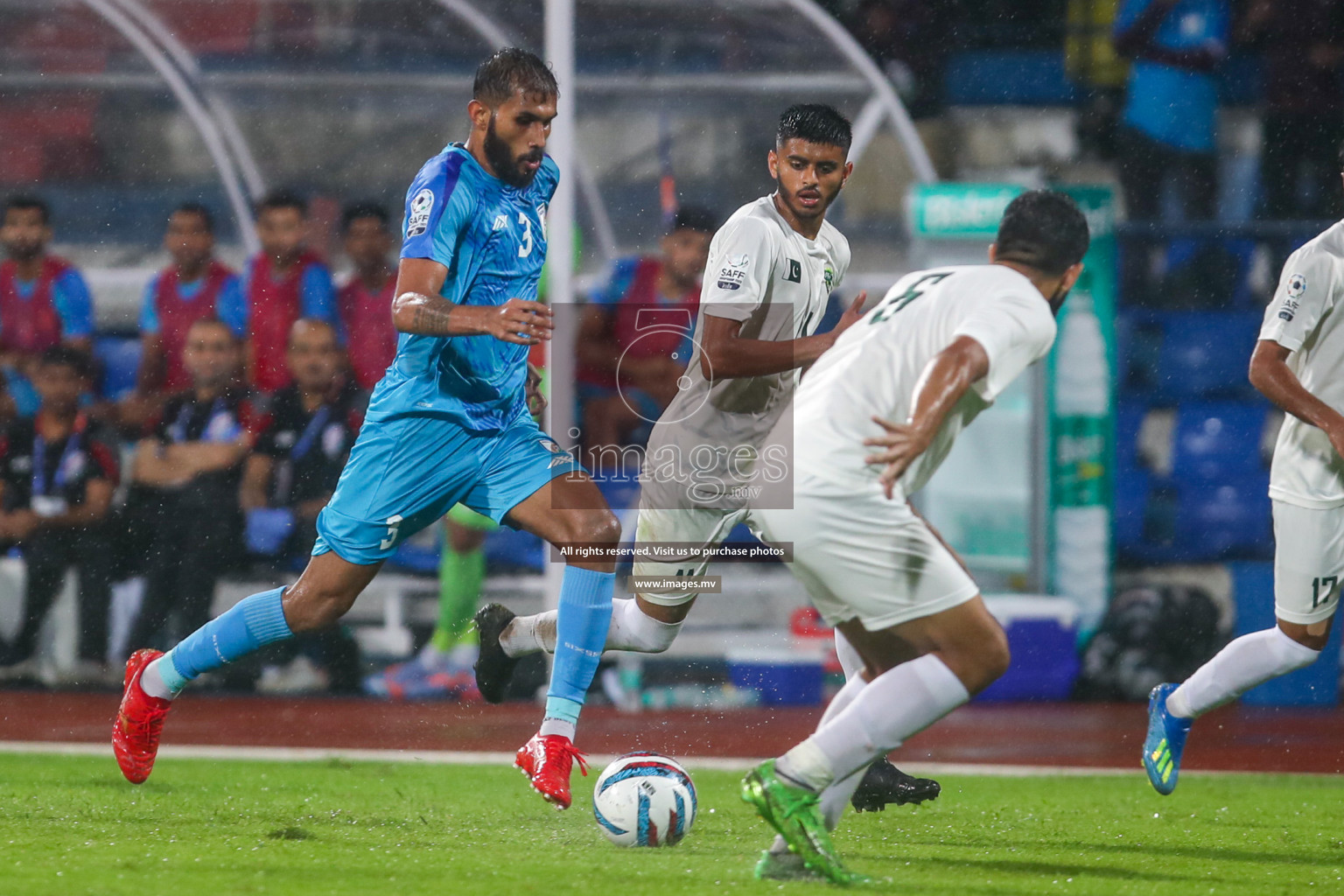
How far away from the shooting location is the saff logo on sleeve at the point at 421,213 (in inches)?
190

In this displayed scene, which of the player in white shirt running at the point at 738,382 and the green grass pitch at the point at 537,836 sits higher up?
the player in white shirt running at the point at 738,382

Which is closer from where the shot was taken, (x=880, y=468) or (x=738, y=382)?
(x=880, y=468)

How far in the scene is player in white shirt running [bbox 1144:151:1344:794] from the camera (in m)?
5.30

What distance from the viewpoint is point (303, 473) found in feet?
27.6

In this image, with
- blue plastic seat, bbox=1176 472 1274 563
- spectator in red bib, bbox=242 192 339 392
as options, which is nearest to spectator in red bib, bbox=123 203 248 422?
spectator in red bib, bbox=242 192 339 392

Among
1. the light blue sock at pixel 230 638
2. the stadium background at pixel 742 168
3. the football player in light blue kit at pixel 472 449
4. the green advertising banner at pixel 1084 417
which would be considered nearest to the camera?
the football player in light blue kit at pixel 472 449

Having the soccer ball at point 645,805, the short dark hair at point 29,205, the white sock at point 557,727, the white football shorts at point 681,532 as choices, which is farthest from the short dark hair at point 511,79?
the short dark hair at point 29,205

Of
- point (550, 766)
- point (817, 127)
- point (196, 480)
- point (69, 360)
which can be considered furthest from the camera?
point (69, 360)

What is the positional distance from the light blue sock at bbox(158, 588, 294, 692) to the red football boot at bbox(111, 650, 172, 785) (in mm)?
95

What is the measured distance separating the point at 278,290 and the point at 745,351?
4.32 meters

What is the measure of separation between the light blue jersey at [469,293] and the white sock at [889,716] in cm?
164

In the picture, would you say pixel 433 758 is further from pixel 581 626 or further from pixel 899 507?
pixel 899 507

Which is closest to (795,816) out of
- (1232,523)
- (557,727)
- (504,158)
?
(557,727)

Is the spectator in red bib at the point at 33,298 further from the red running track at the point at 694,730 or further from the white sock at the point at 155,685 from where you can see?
the white sock at the point at 155,685
